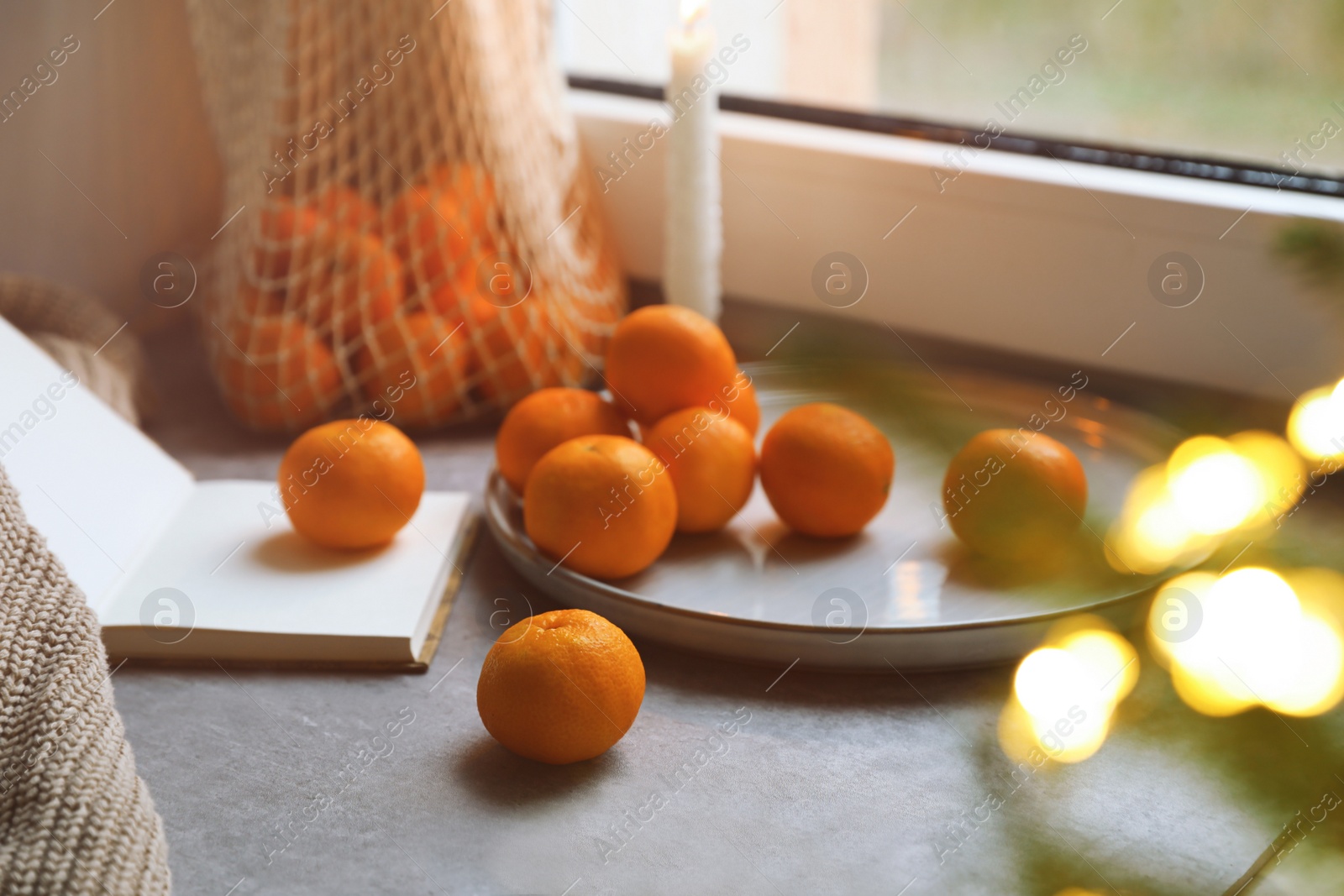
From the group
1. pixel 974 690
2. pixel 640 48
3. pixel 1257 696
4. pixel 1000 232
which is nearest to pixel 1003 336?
pixel 1000 232

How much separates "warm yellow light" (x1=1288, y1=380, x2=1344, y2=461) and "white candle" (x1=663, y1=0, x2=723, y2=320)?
557mm

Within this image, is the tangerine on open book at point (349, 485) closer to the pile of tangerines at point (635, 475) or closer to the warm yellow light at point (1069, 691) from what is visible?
the pile of tangerines at point (635, 475)

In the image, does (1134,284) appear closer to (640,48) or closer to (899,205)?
(899,205)

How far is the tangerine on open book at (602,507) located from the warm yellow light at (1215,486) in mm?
272

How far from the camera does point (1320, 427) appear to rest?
305 mm

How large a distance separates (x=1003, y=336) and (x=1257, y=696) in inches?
28.9

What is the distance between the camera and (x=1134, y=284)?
0.82 meters

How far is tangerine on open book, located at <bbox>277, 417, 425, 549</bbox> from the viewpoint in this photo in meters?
0.65

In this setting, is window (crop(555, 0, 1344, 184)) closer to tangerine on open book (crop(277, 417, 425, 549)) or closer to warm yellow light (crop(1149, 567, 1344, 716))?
warm yellow light (crop(1149, 567, 1344, 716))

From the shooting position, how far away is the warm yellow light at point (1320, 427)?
11.5 inches

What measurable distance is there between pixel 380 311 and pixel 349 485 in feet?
0.79

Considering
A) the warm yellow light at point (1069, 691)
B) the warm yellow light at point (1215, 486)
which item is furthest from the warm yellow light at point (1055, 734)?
the warm yellow light at point (1215, 486)

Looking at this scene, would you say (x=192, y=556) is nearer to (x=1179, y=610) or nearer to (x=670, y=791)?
(x=670, y=791)

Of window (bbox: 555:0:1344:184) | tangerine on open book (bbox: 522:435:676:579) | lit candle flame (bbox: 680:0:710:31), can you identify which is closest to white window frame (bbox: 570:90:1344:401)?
window (bbox: 555:0:1344:184)
